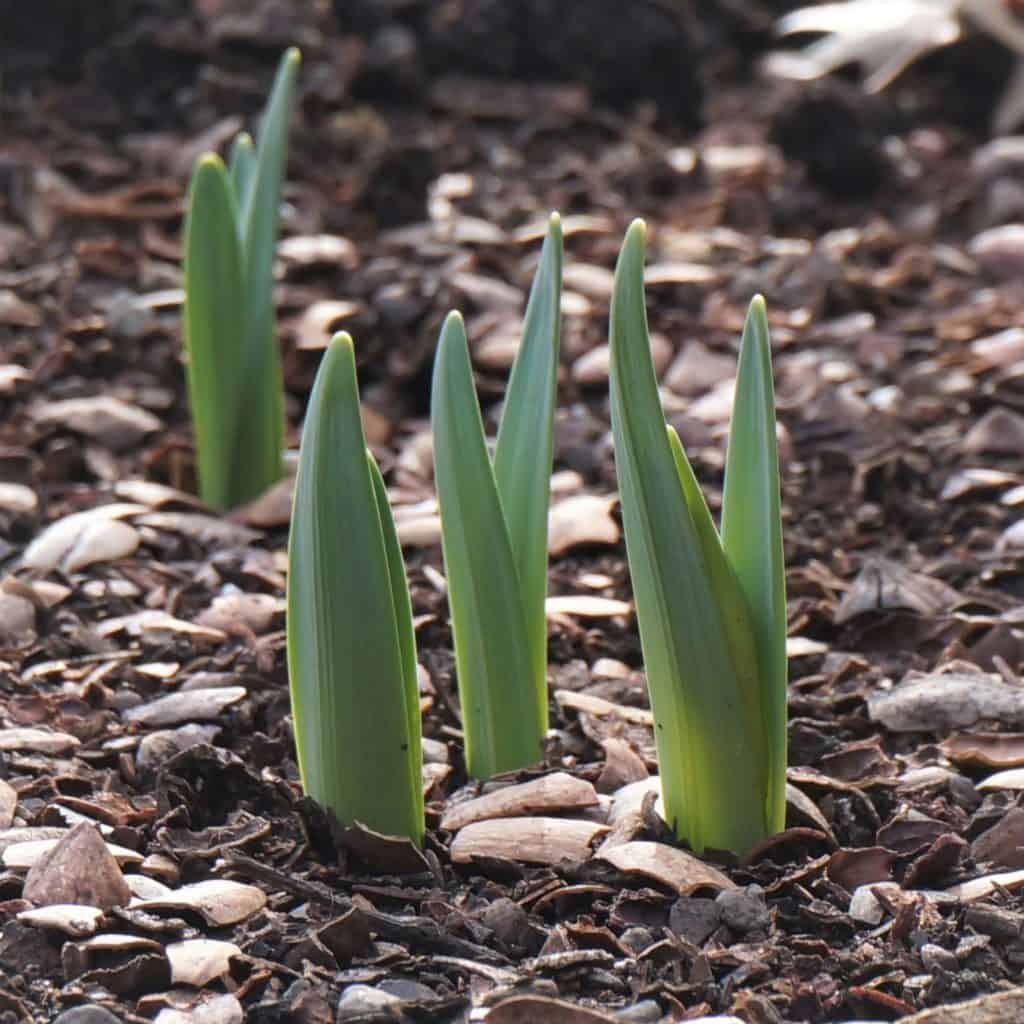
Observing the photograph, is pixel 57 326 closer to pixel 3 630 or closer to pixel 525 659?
pixel 3 630

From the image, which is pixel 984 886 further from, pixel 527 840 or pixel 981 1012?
pixel 527 840

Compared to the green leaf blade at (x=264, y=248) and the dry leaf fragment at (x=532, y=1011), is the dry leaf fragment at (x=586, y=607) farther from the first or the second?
the dry leaf fragment at (x=532, y=1011)

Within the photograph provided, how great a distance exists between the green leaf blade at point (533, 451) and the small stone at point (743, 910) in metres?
0.26

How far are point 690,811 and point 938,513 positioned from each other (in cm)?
86

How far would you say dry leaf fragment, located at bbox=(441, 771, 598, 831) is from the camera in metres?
1.35

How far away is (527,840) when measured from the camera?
131 centimetres

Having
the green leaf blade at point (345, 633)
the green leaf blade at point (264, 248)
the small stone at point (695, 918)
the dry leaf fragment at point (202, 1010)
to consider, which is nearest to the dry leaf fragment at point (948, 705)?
the small stone at point (695, 918)

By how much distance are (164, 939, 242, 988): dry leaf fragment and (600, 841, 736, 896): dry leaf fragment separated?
290 mm

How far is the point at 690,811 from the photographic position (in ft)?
4.21

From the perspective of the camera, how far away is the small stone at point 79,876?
3.92 feet

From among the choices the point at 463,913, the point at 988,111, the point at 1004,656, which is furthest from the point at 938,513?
the point at 988,111

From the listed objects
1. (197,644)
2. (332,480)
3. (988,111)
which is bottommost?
(197,644)

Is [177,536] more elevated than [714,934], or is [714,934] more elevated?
[177,536]

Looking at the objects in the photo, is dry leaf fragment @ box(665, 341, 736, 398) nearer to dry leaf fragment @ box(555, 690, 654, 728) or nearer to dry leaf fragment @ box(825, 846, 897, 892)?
dry leaf fragment @ box(555, 690, 654, 728)
